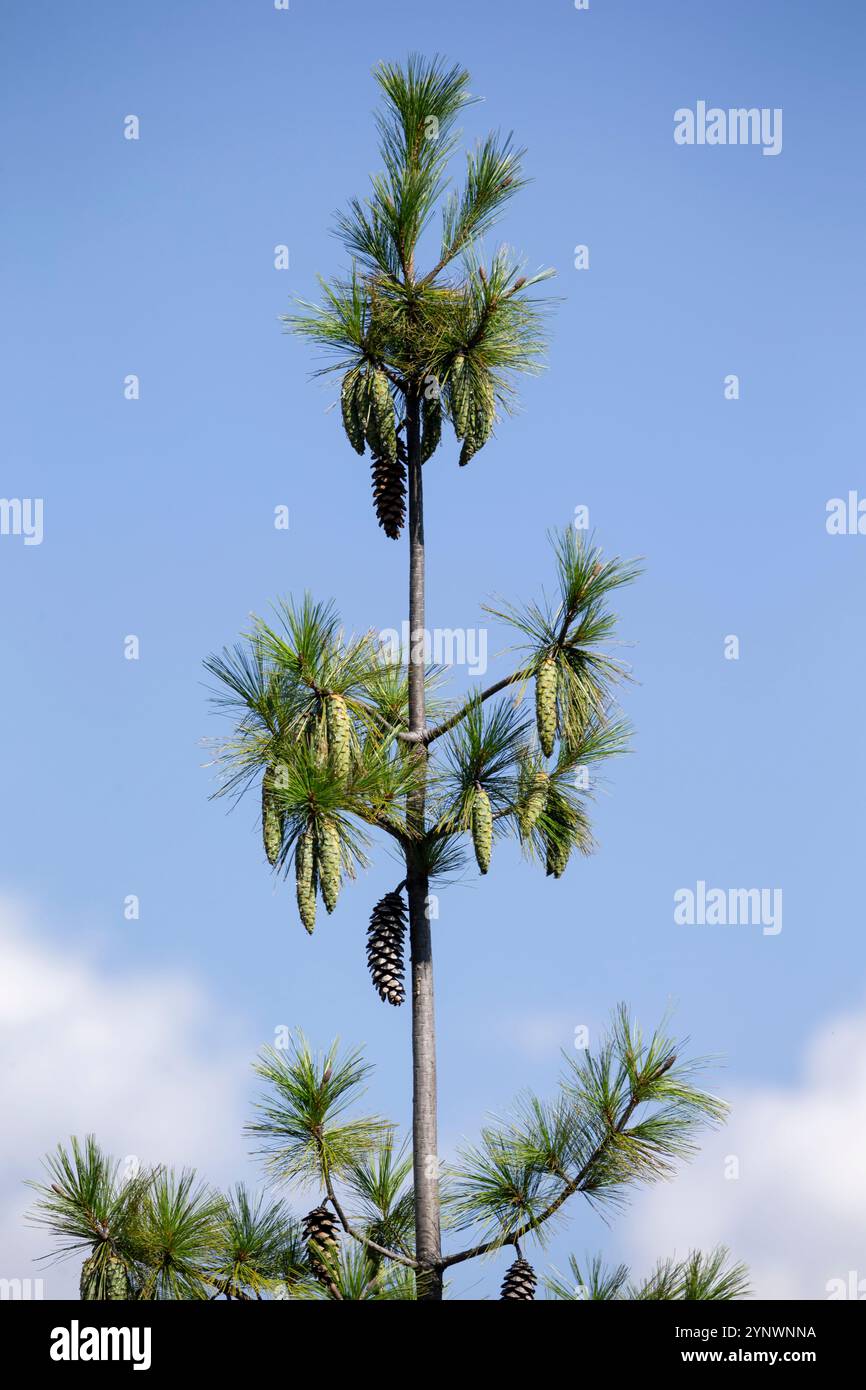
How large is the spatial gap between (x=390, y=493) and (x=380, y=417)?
345 mm

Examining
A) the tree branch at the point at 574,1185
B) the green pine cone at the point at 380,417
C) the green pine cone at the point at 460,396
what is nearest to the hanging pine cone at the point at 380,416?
the green pine cone at the point at 380,417

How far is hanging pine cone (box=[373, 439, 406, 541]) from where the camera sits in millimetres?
6926

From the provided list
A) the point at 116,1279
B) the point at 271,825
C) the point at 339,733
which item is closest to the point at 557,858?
the point at 339,733

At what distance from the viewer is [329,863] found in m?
6.00

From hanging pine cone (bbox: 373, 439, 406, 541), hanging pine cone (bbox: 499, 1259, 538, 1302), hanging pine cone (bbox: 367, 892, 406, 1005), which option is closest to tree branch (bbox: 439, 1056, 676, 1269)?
hanging pine cone (bbox: 499, 1259, 538, 1302)

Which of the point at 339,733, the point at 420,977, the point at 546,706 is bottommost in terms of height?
the point at 420,977

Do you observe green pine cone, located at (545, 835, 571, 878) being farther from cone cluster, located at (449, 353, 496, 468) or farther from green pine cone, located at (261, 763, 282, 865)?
cone cluster, located at (449, 353, 496, 468)

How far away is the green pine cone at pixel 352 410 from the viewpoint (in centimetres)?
689

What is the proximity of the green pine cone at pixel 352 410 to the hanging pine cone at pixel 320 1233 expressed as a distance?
313 cm

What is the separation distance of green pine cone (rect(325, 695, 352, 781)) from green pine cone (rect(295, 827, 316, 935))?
301 mm

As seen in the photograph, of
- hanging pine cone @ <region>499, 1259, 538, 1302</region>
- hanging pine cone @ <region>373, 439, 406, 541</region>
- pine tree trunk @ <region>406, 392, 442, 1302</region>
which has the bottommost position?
hanging pine cone @ <region>499, 1259, 538, 1302</region>

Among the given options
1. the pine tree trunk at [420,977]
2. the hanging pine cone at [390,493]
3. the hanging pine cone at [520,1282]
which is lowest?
the hanging pine cone at [520,1282]

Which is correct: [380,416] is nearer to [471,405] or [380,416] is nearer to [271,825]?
[471,405]

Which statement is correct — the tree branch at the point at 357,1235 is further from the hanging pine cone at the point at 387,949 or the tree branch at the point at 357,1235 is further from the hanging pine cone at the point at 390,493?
the hanging pine cone at the point at 390,493
